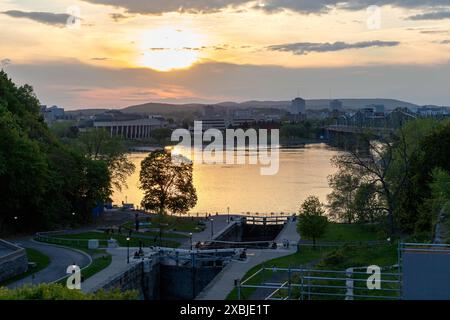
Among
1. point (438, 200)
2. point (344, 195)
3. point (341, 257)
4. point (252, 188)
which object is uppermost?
point (438, 200)

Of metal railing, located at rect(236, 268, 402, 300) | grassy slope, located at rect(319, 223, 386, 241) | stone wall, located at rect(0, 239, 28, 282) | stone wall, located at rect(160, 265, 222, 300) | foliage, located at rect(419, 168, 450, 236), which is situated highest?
foliage, located at rect(419, 168, 450, 236)

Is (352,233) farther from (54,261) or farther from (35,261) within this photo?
(35,261)

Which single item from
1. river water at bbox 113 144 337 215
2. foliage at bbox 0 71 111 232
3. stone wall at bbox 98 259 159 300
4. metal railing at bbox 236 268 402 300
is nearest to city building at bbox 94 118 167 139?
river water at bbox 113 144 337 215

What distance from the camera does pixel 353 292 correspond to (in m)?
15.8

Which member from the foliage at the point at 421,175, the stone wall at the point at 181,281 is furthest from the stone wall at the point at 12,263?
the foliage at the point at 421,175

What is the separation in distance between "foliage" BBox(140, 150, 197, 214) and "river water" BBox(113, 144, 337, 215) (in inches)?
293

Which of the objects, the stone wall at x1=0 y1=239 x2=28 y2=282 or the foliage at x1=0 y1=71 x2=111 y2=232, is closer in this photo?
the stone wall at x1=0 y1=239 x2=28 y2=282

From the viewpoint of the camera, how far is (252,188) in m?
61.7

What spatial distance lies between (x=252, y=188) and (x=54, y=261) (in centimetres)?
3732

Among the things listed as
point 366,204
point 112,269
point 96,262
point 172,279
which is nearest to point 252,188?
point 366,204

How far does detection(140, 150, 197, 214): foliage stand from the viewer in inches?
1534

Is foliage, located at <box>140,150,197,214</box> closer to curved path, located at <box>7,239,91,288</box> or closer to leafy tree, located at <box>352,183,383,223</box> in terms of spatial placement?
curved path, located at <box>7,239,91,288</box>
